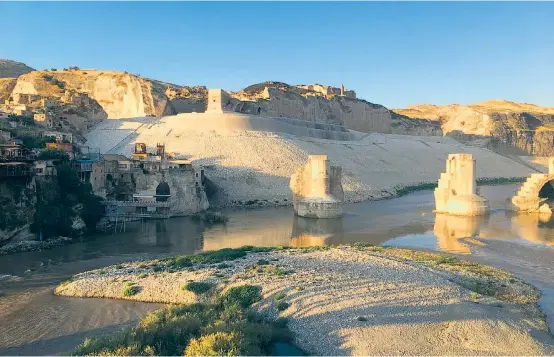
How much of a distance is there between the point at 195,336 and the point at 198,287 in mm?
6071

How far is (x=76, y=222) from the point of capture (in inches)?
1451

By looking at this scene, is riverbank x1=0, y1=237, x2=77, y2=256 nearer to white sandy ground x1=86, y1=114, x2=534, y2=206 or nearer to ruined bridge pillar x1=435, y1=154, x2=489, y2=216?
white sandy ground x1=86, y1=114, x2=534, y2=206

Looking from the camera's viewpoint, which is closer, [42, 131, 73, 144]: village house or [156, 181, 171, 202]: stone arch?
[156, 181, 171, 202]: stone arch

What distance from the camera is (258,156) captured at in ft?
218

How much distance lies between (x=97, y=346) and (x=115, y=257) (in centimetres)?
1669

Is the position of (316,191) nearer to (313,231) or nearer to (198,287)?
(313,231)

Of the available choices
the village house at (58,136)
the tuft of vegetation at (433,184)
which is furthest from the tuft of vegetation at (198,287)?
the tuft of vegetation at (433,184)

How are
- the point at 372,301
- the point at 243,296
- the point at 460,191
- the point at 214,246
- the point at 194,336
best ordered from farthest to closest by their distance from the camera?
1. the point at 460,191
2. the point at 214,246
3. the point at 243,296
4. the point at 372,301
5. the point at 194,336

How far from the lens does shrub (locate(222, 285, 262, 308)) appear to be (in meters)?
19.2

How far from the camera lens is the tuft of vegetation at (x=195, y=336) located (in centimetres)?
1398

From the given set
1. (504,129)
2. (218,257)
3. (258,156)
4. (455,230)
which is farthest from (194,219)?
(504,129)

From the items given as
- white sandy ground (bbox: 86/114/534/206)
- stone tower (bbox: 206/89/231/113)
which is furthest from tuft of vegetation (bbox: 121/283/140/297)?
stone tower (bbox: 206/89/231/113)

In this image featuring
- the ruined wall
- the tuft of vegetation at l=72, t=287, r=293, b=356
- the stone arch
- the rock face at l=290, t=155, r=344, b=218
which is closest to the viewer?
the tuft of vegetation at l=72, t=287, r=293, b=356

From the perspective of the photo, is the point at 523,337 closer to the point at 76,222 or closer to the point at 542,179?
the point at 76,222
